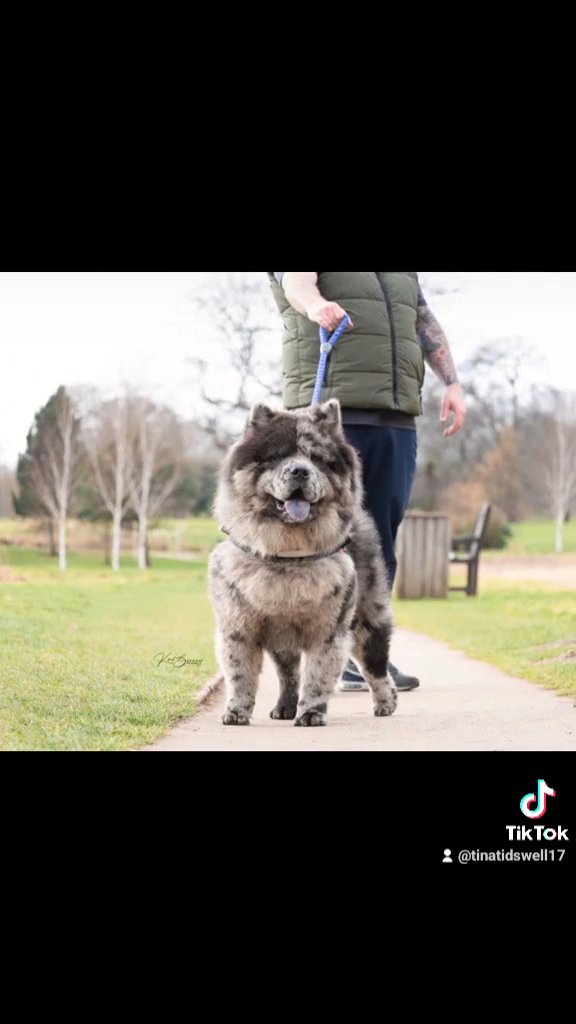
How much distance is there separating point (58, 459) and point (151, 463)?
226 cm

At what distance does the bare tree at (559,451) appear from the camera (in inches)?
310

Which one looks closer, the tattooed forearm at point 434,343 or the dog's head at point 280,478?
the dog's head at point 280,478

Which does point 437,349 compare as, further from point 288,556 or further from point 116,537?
point 116,537

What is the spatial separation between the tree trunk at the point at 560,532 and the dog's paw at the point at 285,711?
4809 millimetres

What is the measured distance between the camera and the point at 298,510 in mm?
3383

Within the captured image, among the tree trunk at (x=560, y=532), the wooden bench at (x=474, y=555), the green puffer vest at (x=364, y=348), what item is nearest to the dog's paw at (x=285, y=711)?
the green puffer vest at (x=364, y=348)

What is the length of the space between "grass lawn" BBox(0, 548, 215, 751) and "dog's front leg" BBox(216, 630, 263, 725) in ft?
0.51

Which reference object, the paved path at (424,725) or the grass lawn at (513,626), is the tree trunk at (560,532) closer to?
the grass lawn at (513,626)
